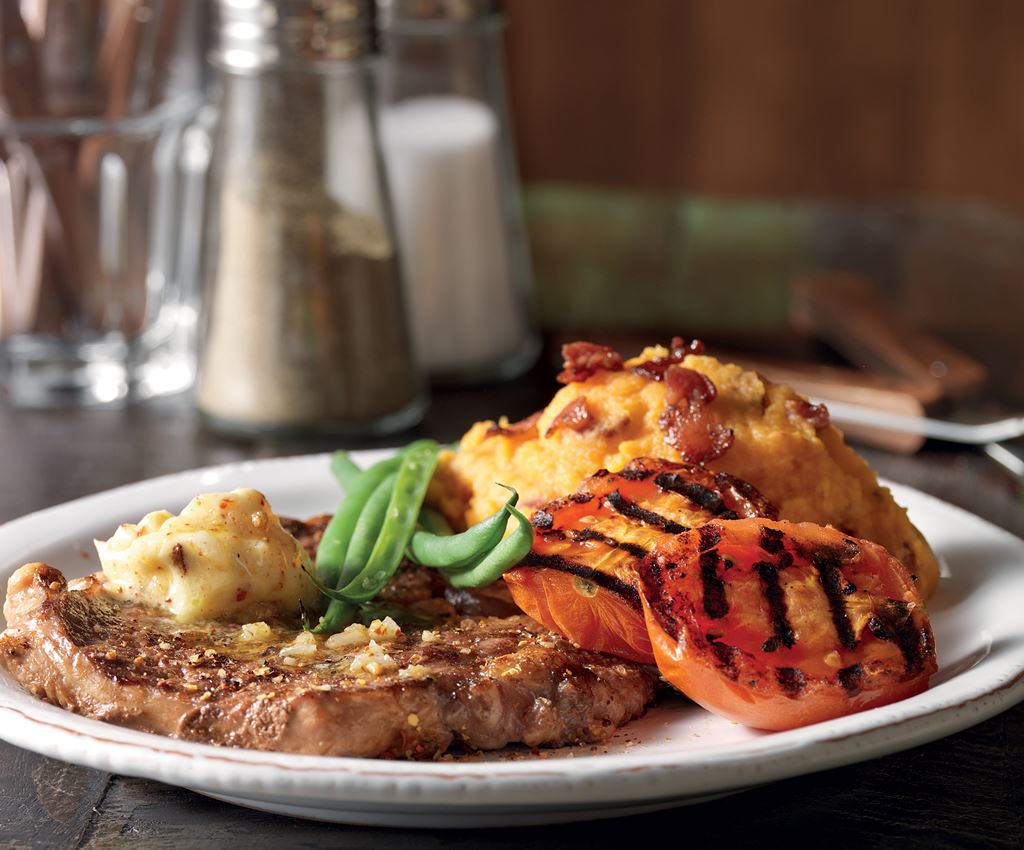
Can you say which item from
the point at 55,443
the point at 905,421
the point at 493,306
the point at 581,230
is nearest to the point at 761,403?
the point at 905,421

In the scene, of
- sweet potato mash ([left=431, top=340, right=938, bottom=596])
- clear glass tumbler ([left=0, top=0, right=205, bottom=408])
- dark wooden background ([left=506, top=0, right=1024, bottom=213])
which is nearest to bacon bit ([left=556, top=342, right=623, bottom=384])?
sweet potato mash ([left=431, top=340, right=938, bottom=596])

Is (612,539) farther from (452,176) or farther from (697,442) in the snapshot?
(452,176)

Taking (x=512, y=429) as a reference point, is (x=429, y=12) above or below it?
above

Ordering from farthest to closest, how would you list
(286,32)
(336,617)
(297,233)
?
(297,233), (286,32), (336,617)

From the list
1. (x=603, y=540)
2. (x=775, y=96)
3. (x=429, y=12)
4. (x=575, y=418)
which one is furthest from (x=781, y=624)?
(x=775, y=96)

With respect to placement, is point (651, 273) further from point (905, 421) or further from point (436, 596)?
point (436, 596)
